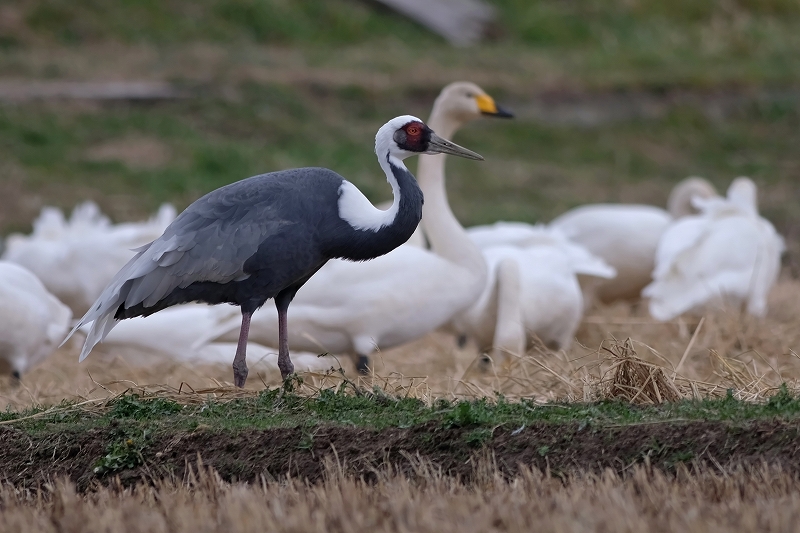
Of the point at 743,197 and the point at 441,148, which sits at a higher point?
the point at 441,148

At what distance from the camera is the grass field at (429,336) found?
4.57 meters

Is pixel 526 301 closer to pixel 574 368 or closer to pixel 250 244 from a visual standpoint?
pixel 574 368

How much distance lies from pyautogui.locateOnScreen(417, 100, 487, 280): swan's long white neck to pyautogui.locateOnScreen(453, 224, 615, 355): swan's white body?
1.88ft

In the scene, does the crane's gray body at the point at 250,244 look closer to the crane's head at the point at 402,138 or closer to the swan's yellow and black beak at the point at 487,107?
the crane's head at the point at 402,138

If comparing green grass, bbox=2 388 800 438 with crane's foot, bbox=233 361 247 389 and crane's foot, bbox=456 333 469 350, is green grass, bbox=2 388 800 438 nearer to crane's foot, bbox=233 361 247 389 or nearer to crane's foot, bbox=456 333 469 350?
crane's foot, bbox=233 361 247 389

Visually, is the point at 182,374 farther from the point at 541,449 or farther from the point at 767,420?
the point at 767,420

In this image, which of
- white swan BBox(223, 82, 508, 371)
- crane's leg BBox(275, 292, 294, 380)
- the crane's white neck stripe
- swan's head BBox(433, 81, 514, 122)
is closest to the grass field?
crane's leg BBox(275, 292, 294, 380)

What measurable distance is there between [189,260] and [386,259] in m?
2.14

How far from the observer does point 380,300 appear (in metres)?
8.01

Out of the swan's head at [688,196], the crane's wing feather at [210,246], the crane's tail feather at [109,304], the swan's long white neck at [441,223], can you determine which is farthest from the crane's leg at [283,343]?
the swan's head at [688,196]

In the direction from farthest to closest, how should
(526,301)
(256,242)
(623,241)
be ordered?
(623,241) < (526,301) < (256,242)

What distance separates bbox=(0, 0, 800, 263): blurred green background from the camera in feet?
53.6

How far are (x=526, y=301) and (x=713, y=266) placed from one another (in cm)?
192

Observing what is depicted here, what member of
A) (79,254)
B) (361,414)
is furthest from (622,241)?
(361,414)
